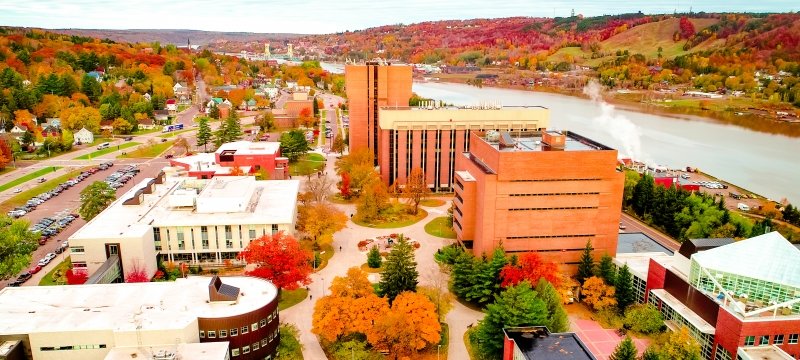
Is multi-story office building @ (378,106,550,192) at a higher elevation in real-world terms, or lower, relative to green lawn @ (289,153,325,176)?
higher

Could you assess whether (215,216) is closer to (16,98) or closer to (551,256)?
(551,256)

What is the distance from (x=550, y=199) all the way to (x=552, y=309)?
330 inches

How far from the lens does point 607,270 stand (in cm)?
3045

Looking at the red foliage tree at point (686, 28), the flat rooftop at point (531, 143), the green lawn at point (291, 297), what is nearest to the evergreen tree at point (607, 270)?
the flat rooftop at point (531, 143)

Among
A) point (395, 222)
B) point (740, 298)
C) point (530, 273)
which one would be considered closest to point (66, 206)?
point (395, 222)

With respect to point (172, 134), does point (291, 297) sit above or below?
below

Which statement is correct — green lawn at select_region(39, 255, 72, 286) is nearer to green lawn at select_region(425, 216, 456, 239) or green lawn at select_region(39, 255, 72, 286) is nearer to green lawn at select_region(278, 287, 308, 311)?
green lawn at select_region(278, 287, 308, 311)

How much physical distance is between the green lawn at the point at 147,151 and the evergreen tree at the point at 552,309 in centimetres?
5305

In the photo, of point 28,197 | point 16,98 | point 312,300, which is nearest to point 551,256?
point 312,300

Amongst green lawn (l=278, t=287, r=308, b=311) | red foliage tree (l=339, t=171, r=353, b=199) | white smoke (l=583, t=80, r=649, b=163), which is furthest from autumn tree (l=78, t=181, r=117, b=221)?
white smoke (l=583, t=80, r=649, b=163)

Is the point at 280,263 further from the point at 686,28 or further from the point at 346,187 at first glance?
the point at 686,28

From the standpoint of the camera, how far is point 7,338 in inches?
805

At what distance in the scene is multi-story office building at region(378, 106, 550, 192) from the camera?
48969 mm

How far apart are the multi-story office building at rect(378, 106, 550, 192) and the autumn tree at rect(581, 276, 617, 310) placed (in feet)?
71.6
